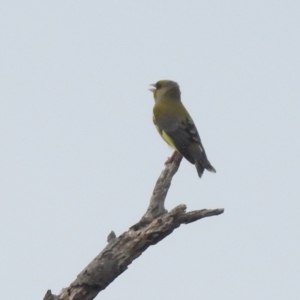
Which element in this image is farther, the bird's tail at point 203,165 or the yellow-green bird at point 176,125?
the yellow-green bird at point 176,125

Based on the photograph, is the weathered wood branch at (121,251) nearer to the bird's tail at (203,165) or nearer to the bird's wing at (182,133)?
the bird's tail at (203,165)

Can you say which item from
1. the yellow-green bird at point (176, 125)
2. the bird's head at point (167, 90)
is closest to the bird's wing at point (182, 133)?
the yellow-green bird at point (176, 125)

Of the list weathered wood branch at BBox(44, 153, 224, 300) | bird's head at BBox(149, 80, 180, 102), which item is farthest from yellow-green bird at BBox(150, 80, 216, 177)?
weathered wood branch at BBox(44, 153, 224, 300)

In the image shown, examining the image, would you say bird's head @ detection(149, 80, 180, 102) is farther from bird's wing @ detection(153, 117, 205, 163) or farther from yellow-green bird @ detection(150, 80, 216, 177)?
bird's wing @ detection(153, 117, 205, 163)

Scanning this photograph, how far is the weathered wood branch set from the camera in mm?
6215

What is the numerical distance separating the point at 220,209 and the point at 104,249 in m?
1.09

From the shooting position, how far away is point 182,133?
35.8ft

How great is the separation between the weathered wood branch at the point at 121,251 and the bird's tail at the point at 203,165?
142 inches

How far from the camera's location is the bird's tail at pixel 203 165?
10.2 metres

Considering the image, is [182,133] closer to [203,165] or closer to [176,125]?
[176,125]

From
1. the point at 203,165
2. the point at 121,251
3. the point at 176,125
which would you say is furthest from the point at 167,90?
the point at 121,251

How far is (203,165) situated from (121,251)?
4115mm

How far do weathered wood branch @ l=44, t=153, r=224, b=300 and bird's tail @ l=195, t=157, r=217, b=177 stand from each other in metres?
3.60

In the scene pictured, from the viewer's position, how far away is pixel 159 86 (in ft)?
40.0
